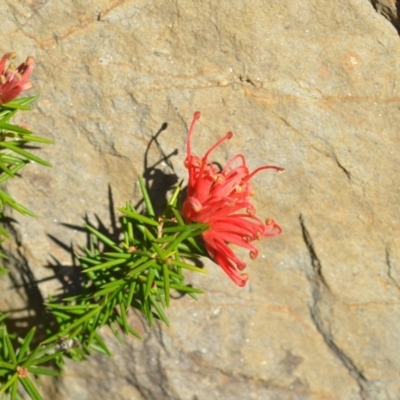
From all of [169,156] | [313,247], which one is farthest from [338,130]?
[169,156]

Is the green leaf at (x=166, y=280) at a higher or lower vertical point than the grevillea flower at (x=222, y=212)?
lower

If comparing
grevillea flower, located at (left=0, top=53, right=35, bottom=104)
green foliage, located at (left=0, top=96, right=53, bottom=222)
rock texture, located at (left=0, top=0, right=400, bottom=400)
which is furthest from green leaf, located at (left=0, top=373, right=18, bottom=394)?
grevillea flower, located at (left=0, top=53, right=35, bottom=104)

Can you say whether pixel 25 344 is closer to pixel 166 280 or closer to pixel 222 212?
pixel 166 280

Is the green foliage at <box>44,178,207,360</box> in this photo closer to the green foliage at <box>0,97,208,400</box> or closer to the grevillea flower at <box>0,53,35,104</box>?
the green foliage at <box>0,97,208,400</box>

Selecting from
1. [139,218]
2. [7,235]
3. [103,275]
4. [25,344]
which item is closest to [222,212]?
[139,218]

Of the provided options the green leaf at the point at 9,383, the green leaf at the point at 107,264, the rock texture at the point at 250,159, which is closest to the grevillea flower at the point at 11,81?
the rock texture at the point at 250,159

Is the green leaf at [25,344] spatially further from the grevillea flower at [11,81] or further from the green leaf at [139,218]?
the grevillea flower at [11,81]
